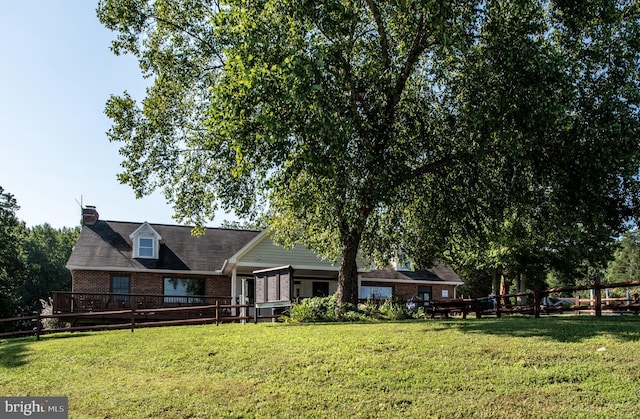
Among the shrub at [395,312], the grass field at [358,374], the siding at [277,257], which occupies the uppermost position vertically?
the siding at [277,257]

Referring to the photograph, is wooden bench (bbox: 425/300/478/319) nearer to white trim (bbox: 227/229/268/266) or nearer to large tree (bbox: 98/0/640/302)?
large tree (bbox: 98/0/640/302)

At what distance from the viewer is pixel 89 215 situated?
33.8 metres

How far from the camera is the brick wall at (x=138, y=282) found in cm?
2927

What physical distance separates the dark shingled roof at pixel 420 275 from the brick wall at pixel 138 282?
28.1ft

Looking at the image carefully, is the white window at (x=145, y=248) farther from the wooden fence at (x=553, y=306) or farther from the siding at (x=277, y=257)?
the wooden fence at (x=553, y=306)

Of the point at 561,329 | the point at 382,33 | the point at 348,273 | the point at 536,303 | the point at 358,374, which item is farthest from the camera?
the point at 348,273

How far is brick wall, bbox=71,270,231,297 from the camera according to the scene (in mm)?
29266

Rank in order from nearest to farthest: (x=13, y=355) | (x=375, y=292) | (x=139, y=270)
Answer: (x=13, y=355) < (x=139, y=270) < (x=375, y=292)

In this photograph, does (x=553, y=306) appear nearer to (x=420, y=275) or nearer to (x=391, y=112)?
(x=391, y=112)

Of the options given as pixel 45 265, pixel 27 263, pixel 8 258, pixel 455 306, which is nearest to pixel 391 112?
pixel 455 306

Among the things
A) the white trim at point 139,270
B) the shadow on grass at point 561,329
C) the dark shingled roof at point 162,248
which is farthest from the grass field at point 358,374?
the dark shingled roof at point 162,248

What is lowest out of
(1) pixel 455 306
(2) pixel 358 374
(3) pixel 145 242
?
(2) pixel 358 374

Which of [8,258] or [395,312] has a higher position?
[8,258]

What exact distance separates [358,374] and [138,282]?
22.4 m
